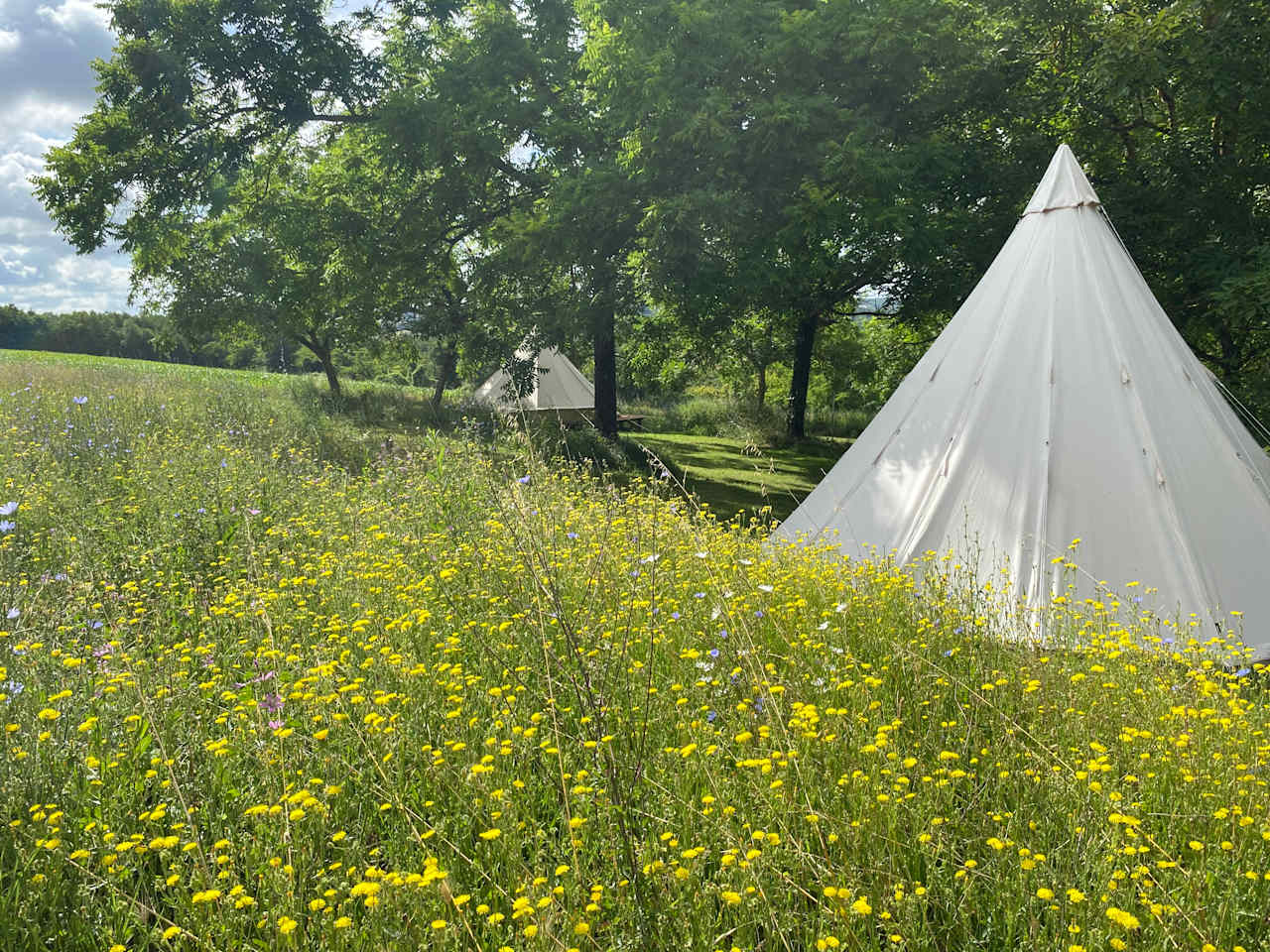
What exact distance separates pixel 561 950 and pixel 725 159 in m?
12.3

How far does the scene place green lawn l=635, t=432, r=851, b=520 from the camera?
13.1m

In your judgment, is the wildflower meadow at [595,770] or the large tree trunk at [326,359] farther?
the large tree trunk at [326,359]

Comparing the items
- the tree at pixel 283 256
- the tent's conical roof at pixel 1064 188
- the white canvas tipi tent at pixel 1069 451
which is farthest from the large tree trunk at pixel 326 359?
the tent's conical roof at pixel 1064 188

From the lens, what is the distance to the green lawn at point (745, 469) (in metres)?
13.1

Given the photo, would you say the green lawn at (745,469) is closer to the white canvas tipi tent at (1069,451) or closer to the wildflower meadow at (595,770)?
the white canvas tipi tent at (1069,451)

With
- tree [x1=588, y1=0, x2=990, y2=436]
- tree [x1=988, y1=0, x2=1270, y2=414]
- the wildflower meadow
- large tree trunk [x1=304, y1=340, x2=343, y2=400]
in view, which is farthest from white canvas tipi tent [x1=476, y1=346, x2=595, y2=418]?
the wildflower meadow

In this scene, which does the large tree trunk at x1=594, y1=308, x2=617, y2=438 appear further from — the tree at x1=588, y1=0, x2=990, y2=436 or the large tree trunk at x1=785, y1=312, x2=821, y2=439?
the large tree trunk at x1=785, y1=312, x2=821, y2=439

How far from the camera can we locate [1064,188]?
7.74 m

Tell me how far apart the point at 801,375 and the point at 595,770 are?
1906 cm

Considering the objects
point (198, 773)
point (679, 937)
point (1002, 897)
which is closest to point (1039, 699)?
point (1002, 897)

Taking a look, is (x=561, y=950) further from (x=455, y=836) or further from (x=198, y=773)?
(x=198, y=773)

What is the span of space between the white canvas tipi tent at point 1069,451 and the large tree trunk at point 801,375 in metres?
Result: 11.9

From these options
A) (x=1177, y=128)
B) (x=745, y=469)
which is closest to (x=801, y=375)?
(x=745, y=469)

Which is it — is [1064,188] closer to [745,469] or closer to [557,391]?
[745,469]
